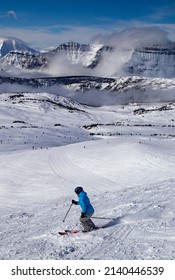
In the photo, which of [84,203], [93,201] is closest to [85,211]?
[84,203]

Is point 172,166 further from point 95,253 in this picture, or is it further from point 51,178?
point 95,253

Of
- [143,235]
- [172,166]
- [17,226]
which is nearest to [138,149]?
[172,166]

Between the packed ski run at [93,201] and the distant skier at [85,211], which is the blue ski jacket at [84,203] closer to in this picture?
the distant skier at [85,211]

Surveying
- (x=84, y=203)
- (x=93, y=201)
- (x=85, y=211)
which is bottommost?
(x=93, y=201)

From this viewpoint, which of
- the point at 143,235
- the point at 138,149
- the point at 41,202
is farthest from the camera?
the point at 138,149

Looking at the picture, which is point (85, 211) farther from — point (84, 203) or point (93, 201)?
point (93, 201)

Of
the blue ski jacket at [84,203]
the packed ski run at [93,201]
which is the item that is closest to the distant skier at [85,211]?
the blue ski jacket at [84,203]

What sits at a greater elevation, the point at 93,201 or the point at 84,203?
the point at 84,203

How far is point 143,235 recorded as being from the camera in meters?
14.2

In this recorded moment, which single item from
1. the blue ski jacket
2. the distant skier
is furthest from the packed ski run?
the blue ski jacket

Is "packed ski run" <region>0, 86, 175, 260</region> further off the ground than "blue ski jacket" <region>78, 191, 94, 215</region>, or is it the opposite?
"blue ski jacket" <region>78, 191, 94, 215</region>

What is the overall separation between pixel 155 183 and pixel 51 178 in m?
8.16

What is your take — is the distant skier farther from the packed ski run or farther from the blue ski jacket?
the packed ski run

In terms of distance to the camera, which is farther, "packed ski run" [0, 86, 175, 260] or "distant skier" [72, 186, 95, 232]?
"distant skier" [72, 186, 95, 232]
